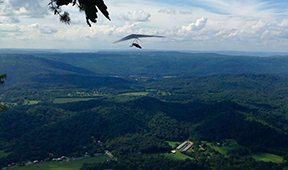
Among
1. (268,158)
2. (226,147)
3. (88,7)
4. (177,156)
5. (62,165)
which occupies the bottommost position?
(226,147)

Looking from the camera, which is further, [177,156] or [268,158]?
[268,158]

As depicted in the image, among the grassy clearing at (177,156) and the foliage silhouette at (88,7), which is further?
the grassy clearing at (177,156)

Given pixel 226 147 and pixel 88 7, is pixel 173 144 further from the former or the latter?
pixel 88 7

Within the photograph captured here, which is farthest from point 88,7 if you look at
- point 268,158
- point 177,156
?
point 268,158

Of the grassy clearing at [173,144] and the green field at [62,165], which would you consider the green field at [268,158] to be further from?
the green field at [62,165]

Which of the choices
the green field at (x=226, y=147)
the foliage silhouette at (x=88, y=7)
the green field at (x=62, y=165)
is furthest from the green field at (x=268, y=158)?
the foliage silhouette at (x=88, y=7)

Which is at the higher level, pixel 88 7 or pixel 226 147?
pixel 88 7

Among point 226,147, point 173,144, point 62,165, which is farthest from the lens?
point 173,144

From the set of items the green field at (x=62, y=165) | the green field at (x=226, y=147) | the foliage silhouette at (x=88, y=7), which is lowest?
the green field at (x=226, y=147)

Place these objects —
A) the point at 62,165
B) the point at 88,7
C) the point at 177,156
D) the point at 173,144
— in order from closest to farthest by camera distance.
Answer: the point at 88,7
the point at 62,165
the point at 177,156
the point at 173,144

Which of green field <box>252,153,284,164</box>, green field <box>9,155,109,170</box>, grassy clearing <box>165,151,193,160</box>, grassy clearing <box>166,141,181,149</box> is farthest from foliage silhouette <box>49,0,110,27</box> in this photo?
grassy clearing <box>166,141,181,149</box>
